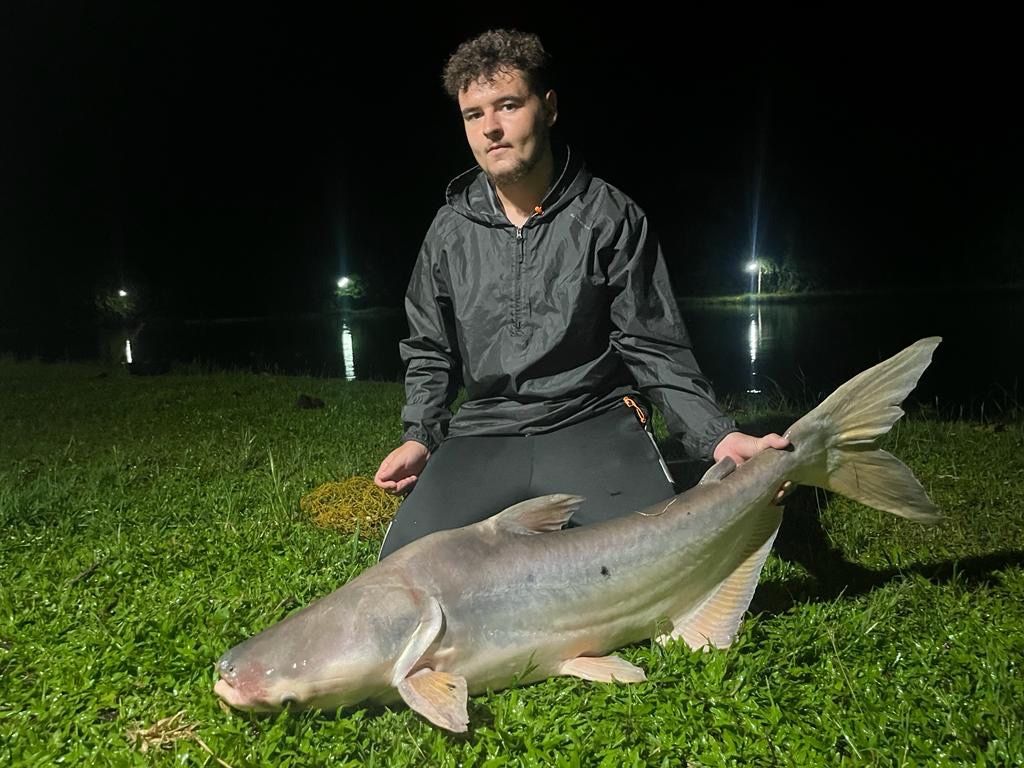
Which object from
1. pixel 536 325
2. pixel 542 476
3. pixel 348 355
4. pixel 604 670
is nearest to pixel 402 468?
pixel 542 476

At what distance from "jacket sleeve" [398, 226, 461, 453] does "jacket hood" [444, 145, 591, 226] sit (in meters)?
0.25

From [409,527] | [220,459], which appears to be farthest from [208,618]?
[220,459]

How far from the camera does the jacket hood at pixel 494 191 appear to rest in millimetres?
3838

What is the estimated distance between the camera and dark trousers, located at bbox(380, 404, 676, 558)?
11.4 feet

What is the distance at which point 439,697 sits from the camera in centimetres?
246

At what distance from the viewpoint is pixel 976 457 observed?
5.49 m

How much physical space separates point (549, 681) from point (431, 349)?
1941 millimetres

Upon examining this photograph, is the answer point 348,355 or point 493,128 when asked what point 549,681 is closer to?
point 493,128

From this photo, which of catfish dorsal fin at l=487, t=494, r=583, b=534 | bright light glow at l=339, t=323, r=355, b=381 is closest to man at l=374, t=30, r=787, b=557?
catfish dorsal fin at l=487, t=494, r=583, b=534

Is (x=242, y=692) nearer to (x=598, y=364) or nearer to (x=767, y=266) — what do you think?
(x=598, y=364)

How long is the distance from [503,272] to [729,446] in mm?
1358

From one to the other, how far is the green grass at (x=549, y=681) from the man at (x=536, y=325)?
84 centimetres

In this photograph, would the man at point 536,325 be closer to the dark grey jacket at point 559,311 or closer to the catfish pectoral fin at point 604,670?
the dark grey jacket at point 559,311

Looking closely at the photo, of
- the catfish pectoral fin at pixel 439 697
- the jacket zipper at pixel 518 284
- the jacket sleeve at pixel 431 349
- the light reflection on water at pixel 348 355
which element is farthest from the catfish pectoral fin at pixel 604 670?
the light reflection on water at pixel 348 355
